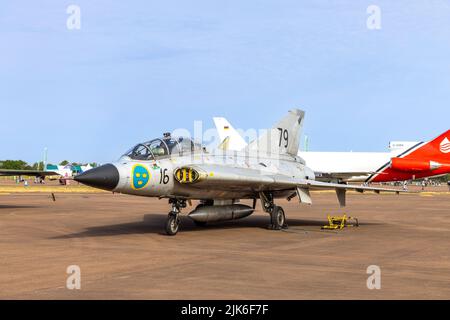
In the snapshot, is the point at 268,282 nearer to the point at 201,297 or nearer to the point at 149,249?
the point at 201,297

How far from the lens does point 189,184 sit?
1544 centimetres

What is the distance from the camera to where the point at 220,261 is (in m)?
10.8

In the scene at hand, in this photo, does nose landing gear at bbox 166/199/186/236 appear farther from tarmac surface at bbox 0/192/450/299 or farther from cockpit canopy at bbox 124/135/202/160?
cockpit canopy at bbox 124/135/202/160

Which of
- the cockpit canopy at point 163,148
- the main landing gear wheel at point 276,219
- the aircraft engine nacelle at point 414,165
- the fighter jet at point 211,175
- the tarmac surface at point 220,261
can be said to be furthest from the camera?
the aircraft engine nacelle at point 414,165

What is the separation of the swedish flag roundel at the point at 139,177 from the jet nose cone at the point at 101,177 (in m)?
0.58

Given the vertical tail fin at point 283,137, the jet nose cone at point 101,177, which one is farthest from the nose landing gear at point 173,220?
the vertical tail fin at point 283,137

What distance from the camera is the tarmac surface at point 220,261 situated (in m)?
7.81
